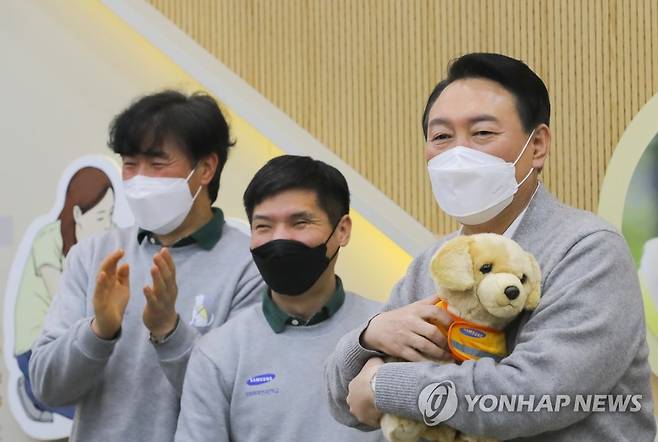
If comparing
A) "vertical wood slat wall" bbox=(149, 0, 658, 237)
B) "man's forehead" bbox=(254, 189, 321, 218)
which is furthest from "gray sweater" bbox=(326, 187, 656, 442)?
"vertical wood slat wall" bbox=(149, 0, 658, 237)

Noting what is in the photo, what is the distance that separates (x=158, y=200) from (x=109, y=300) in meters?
0.31

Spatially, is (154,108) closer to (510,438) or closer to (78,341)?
(78,341)

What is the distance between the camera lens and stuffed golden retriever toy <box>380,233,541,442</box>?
147 centimetres

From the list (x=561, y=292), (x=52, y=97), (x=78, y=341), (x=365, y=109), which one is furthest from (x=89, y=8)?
(x=561, y=292)

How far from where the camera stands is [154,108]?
101 inches

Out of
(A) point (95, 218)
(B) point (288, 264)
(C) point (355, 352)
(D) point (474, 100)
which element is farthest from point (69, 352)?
(A) point (95, 218)

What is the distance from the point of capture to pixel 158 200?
8.08 feet

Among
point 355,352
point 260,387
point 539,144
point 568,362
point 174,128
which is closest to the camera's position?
point 568,362

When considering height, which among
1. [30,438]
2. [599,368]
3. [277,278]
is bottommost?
[30,438]

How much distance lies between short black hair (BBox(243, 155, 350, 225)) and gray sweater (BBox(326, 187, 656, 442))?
2.61 feet

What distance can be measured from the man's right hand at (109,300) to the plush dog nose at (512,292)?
1.10m

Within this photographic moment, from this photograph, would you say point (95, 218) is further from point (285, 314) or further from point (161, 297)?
point (285, 314)

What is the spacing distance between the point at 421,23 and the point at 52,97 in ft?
5.44
